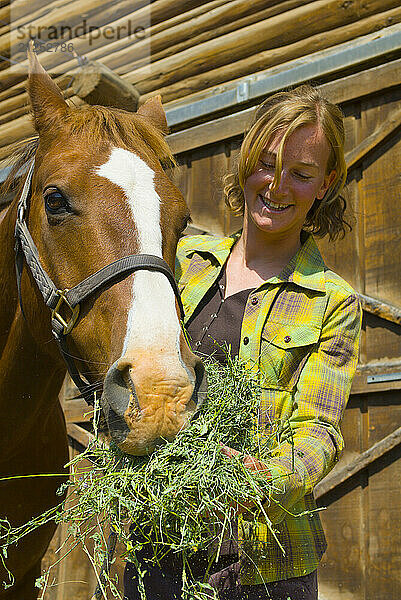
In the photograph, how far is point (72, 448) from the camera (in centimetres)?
503

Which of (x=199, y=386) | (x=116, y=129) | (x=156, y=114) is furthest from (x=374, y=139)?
(x=199, y=386)

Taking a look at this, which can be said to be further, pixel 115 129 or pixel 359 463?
pixel 359 463

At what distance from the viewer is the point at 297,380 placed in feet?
6.40

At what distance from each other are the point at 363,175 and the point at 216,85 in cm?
152

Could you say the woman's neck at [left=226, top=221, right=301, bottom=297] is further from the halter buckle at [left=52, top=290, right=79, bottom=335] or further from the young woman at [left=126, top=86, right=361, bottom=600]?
the halter buckle at [left=52, top=290, right=79, bottom=335]

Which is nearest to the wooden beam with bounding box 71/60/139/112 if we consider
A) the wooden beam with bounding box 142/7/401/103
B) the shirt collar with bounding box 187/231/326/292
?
the wooden beam with bounding box 142/7/401/103

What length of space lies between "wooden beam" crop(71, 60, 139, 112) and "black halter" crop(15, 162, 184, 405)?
7.68 feet

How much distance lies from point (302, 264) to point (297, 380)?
1.20ft

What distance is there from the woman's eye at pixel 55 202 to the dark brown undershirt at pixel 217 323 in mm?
500

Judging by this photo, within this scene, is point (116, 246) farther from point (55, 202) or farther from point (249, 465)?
point (249, 465)

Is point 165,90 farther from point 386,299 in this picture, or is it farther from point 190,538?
point 190,538

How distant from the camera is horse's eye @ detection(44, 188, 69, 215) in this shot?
1.89 meters

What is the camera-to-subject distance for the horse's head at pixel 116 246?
1526 mm

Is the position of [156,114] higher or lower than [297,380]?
higher
